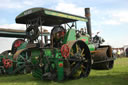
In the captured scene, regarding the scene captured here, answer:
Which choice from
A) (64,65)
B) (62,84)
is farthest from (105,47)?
(62,84)

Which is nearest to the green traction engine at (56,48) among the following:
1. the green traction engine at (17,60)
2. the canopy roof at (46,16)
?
the canopy roof at (46,16)

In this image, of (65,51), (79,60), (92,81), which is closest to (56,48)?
(65,51)

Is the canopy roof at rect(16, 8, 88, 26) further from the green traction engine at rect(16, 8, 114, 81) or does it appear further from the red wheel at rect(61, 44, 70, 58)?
the red wheel at rect(61, 44, 70, 58)

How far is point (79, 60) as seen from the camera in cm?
600

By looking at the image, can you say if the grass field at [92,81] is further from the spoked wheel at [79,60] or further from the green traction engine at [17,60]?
the green traction engine at [17,60]

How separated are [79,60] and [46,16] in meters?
2.04

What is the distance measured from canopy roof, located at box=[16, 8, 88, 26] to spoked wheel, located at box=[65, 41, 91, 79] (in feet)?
3.60

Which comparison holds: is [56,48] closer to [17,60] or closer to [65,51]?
[65,51]

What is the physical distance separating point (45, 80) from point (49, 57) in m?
0.95

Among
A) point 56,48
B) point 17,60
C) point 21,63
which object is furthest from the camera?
point 21,63

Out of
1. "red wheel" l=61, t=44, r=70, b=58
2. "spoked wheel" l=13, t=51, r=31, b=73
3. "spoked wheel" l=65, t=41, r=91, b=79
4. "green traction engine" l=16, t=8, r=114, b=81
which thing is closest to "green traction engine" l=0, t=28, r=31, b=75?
"spoked wheel" l=13, t=51, r=31, b=73

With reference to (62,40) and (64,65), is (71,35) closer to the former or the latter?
(62,40)

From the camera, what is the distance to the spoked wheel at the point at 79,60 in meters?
5.98

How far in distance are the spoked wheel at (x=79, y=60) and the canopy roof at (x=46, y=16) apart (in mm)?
1099
